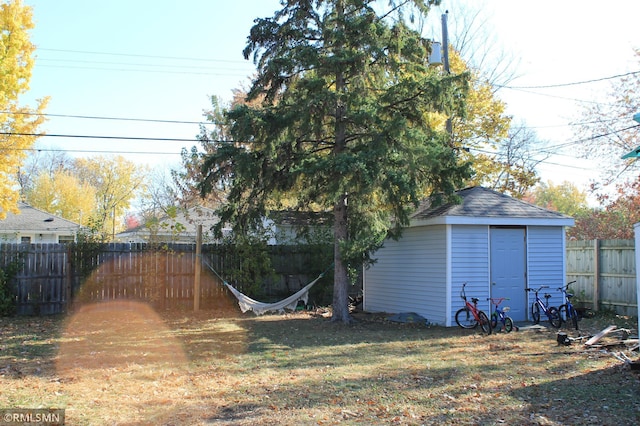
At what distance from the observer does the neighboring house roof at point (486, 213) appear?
11.3 m

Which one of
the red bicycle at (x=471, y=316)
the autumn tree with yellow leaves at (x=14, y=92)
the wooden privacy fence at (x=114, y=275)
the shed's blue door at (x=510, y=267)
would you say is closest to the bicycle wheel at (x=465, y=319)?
the red bicycle at (x=471, y=316)

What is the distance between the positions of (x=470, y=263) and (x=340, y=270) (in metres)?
2.77

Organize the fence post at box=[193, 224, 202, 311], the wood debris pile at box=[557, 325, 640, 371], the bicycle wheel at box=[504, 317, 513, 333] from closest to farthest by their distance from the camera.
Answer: the wood debris pile at box=[557, 325, 640, 371]
the bicycle wheel at box=[504, 317, 513, 333]
the fence post at box=[193, 224, 202, 311]

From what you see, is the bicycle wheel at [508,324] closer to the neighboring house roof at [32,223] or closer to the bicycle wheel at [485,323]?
the bicycle wheel at [485,323]

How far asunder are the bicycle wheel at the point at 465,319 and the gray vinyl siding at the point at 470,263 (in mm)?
134

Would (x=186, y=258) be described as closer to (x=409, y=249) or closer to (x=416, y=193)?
(x=409, y=249)

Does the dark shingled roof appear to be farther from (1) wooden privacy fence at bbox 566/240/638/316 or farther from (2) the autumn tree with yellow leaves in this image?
(2) the autumn tree with yellow leaves

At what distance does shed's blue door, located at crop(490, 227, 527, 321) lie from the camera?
1177cm

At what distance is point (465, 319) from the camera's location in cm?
1131

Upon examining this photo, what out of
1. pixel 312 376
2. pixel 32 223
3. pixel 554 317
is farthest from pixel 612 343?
pixel 32 223

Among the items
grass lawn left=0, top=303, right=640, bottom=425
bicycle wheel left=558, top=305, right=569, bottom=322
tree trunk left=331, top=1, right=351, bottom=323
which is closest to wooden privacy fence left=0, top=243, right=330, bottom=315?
grass lawn left=0, top=303, right=640, bottom=425

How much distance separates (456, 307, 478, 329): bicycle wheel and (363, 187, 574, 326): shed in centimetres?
17

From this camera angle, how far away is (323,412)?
17.2 ft

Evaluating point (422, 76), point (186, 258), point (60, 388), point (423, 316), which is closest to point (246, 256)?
point (186, 258)
